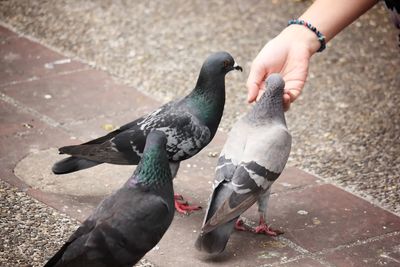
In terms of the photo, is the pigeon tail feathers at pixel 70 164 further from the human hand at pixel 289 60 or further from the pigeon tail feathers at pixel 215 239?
the human hand at pixel 289 60

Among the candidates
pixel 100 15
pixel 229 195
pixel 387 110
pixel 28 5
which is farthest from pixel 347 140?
pixel 28 5

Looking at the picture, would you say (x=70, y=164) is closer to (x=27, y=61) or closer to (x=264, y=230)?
(x=264, y=230)

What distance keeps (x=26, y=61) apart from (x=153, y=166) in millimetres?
3372

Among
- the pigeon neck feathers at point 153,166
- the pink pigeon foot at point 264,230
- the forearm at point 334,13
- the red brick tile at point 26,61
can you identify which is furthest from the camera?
the red brick tile at point 26,61

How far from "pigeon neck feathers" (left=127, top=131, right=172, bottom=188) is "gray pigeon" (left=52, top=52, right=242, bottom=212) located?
0.78 m

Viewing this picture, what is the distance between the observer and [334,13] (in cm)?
453

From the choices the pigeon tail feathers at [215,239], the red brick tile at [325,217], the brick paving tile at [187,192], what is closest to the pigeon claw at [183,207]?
the brick paving tile at [187,192]

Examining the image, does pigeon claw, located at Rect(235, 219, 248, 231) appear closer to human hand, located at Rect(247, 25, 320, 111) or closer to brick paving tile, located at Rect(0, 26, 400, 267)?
brick paving tile, located at Rect(0, 26, 400, 267)

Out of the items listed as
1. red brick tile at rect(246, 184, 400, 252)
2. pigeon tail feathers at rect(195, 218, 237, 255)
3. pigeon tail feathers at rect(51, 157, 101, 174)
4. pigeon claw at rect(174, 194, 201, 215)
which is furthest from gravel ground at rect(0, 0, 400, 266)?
pigeon tail feathers at rect(51, 157, 101, 174)

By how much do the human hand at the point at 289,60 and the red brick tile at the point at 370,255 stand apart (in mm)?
912

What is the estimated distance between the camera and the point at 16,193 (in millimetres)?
4730

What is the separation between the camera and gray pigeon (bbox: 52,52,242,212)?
4.53 m

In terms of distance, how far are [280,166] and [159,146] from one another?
0.89m

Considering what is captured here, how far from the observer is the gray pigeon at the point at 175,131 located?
4531 millimetres
